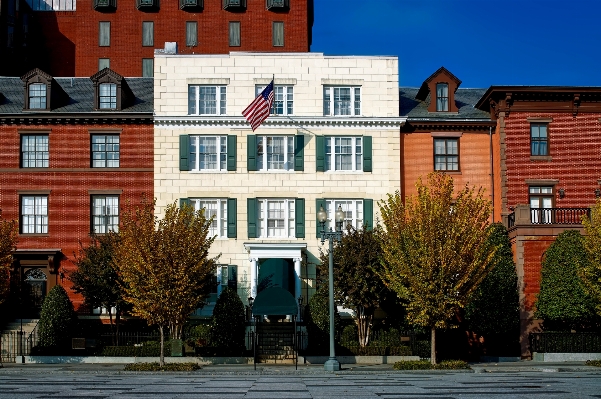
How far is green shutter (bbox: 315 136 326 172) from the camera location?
158ft

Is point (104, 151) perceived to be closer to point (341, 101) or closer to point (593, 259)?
point (341, 101)

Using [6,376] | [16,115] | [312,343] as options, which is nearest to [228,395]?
[6,376]

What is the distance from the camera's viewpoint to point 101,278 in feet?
140

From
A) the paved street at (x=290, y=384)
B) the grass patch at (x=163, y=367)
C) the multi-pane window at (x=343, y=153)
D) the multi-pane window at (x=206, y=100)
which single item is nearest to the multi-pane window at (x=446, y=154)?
the multi-pane window at (x=343, y=153)

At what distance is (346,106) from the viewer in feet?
161

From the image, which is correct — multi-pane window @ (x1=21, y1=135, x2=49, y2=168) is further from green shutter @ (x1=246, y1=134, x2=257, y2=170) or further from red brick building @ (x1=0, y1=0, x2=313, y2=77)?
red brick building @ (x1=0, y1=0, x2=313, y2=77)

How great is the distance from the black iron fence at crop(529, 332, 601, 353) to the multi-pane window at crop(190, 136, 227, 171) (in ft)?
59.6

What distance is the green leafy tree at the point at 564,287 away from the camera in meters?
41.7

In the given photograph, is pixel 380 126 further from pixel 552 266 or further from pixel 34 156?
pixel 34 156

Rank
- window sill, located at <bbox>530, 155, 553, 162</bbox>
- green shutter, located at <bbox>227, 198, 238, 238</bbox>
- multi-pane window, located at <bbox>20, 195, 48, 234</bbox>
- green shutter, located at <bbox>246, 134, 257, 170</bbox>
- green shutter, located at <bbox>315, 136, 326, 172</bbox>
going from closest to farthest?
green shutter, located at <bbox>227, 198, 238, 238</bbox> < multi-pane window, located at <bbox>20, 195, 48, 234</bbox> < window sill, located at <bbox>530, 155, 553, 162</bbox> < green shutter, located at <bbox>246, 134, 257, 170</bbox> < green shutter, located at <bbox>315, 136, 326, 172</bbox>

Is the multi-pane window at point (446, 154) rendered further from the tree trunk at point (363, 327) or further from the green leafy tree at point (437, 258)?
the tree trunk at point (363, 327)

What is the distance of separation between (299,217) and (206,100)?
26.2 ft

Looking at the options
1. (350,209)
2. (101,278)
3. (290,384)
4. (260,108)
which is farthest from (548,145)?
(290,384)

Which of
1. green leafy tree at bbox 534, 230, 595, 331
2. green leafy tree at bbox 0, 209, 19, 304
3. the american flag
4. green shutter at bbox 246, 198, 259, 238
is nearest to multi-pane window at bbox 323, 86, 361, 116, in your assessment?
the american flag
